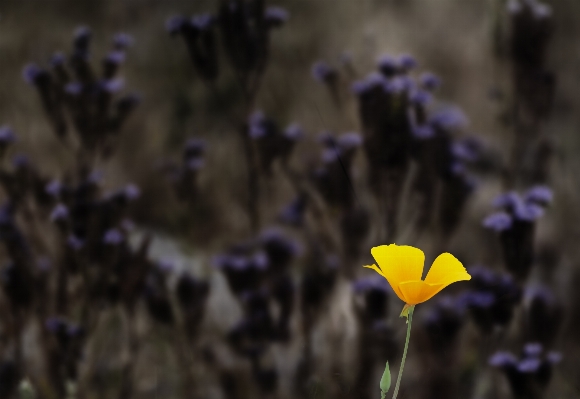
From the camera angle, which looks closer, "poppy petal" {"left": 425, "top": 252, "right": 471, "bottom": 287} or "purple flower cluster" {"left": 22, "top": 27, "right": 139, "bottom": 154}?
"poppy petal" {"left": 425, "top": 252, "right": 471, "bottom": 287}

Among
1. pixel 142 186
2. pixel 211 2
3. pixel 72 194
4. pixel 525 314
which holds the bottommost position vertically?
pixel 72 194

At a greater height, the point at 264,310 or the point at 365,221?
the point at 365,221

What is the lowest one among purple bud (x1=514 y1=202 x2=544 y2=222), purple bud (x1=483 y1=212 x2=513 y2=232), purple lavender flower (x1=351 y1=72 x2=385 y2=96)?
purple bud (x1=483 y1=212 x2=513 y2=232)

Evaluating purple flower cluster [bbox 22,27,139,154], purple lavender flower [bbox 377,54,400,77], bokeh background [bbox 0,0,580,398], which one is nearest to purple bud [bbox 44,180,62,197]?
bokeh background [bbox 0,0,580,398]

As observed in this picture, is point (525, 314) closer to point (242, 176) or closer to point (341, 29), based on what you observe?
point (242, 176)

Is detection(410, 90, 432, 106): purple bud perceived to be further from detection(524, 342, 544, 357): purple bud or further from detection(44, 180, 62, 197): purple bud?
detection(44, 180, 62, 197): purple bud

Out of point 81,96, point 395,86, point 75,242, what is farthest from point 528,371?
point 81,96

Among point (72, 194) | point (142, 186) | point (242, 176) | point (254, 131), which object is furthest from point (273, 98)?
point (72, 194)

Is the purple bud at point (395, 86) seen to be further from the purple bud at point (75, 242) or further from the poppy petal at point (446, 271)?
the poppy petal at point (446, 271)

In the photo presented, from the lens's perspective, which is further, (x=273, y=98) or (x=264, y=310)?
(x=273, y=98)

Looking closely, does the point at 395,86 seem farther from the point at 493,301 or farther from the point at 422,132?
the point at 493,301
